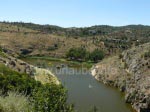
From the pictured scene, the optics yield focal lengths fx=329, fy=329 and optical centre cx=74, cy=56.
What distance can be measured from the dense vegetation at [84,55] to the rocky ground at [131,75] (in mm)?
43144

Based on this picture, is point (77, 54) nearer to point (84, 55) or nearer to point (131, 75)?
point (84, 55)

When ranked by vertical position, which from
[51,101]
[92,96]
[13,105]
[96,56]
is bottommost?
[92,96]

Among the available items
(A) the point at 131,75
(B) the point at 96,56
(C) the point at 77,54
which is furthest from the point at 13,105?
(C) the point at 77,54

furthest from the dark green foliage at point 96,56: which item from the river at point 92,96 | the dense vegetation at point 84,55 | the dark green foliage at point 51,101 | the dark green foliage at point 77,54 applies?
the dark green foliage at point 51,101

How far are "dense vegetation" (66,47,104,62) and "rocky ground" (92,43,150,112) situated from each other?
142 feet

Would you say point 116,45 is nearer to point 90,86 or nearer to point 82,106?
point 90,86

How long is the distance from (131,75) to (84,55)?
248ft

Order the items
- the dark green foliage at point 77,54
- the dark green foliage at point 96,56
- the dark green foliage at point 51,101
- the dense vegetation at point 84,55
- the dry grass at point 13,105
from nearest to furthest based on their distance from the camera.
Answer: the dark green foliage at point 51,101, the dry grass at point 13,105, the dark green foliage at point 96,56, the dense vegetation at point 84,55, the dark green foliage at point 77,54

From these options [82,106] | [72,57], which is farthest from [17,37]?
[82,106]

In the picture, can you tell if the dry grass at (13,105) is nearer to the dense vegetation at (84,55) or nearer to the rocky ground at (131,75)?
the rocky ground at (131,75)

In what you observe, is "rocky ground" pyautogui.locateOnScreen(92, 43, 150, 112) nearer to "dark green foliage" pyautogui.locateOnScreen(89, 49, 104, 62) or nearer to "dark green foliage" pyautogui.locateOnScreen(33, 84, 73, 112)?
"dark green foliage" pyautogui.locateOnScreen(89, 49, 104, 62)

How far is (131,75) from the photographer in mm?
89375

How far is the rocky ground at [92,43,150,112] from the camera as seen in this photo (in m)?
68.8

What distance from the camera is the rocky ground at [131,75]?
226 ft
